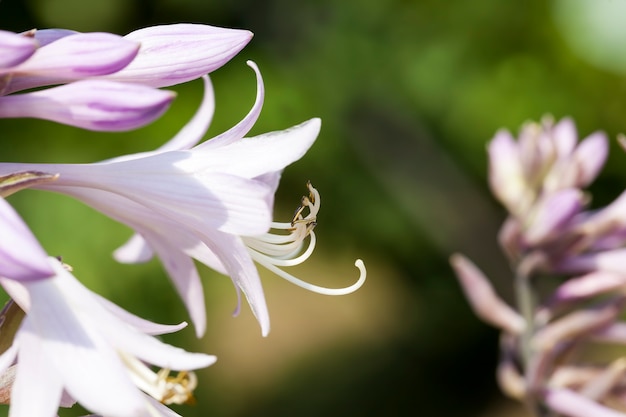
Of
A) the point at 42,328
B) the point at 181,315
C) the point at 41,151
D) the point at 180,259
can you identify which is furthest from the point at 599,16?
the point at 42,328

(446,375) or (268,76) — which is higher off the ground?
(268,76)

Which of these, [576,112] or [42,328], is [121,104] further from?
[576,112]

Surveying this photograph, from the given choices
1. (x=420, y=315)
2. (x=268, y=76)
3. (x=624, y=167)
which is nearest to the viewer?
(x=268, y=76)

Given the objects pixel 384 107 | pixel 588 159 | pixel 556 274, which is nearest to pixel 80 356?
pixel 556 274

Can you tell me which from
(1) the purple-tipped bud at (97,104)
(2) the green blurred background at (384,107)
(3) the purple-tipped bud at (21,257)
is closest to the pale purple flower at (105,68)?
(1) the purple-tipped bud at (97,104)

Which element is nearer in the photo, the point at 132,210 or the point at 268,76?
the point at 132,210

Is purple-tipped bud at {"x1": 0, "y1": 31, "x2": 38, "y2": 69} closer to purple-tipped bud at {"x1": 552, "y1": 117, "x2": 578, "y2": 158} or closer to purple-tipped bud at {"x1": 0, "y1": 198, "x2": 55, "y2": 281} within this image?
purple-tipped bud at {"x1": 0, "y1": 198, "x2": 55, "y2": 281}

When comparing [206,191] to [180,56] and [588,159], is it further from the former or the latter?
[588,159]
